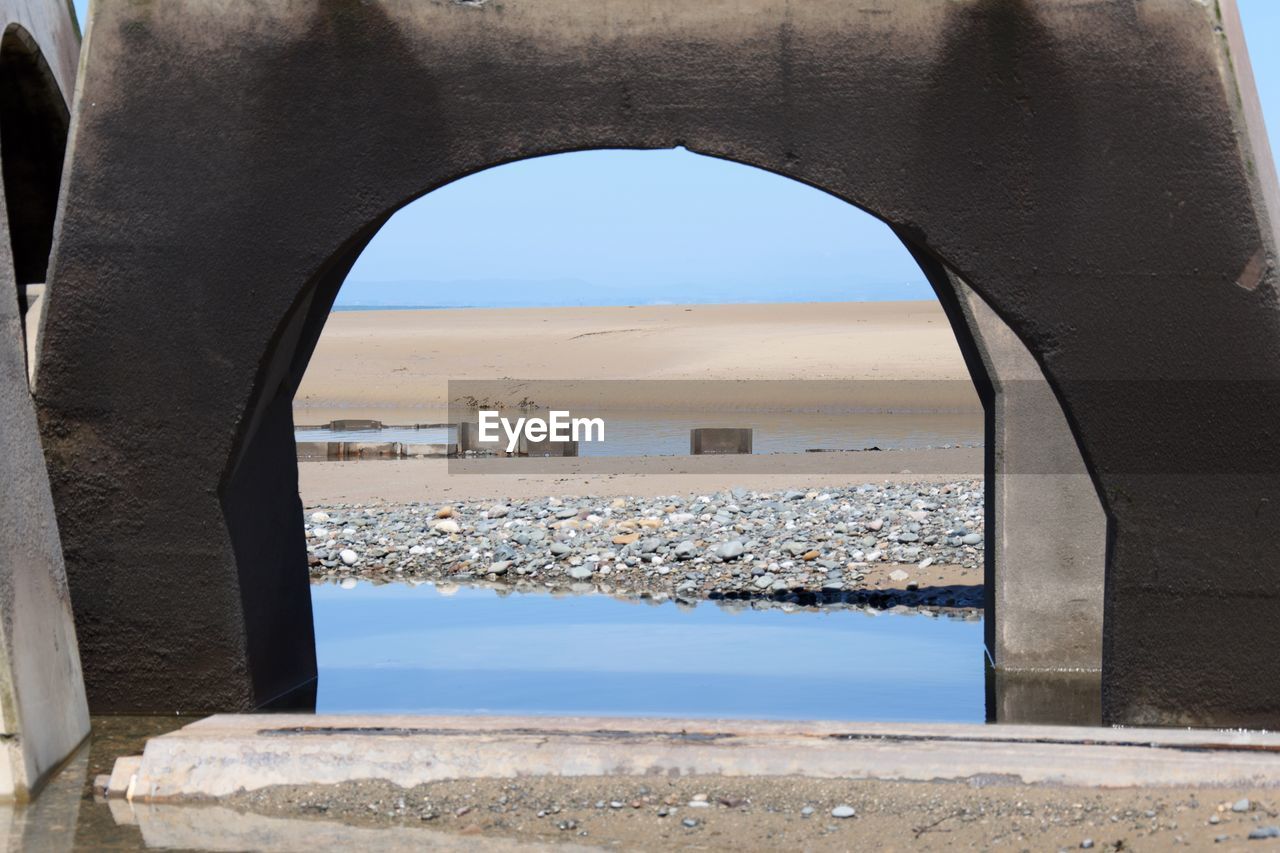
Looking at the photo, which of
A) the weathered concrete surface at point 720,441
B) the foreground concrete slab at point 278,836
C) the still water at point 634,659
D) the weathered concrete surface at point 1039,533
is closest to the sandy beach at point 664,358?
the weathered concrete surface at point 720,441

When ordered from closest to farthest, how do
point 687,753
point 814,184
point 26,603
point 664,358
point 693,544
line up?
point 687,753
point 26,603
point 814,184
point 693,544
point 664,358

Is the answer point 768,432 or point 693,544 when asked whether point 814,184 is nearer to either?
point 693,544

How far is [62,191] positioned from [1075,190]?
4.18 meters

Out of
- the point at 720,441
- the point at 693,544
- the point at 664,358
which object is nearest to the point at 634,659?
the point at 693,544

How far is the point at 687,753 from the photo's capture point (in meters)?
5.62

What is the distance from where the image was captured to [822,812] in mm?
5301

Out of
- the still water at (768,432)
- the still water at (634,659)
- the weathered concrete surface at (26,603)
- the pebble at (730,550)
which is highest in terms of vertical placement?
the weathered concrete surface at (26,603)

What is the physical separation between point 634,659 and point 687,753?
323cm

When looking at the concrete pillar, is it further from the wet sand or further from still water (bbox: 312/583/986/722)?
the wet sand

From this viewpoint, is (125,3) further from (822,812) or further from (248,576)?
(822,812)

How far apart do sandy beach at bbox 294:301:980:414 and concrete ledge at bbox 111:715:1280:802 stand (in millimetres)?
24985

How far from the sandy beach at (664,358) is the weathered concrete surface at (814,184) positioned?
24282 mm

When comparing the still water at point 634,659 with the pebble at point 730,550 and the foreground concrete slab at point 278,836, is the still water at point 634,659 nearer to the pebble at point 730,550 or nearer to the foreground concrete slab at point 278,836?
the pebble at point 730,550

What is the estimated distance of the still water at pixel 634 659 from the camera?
7.72 meters
